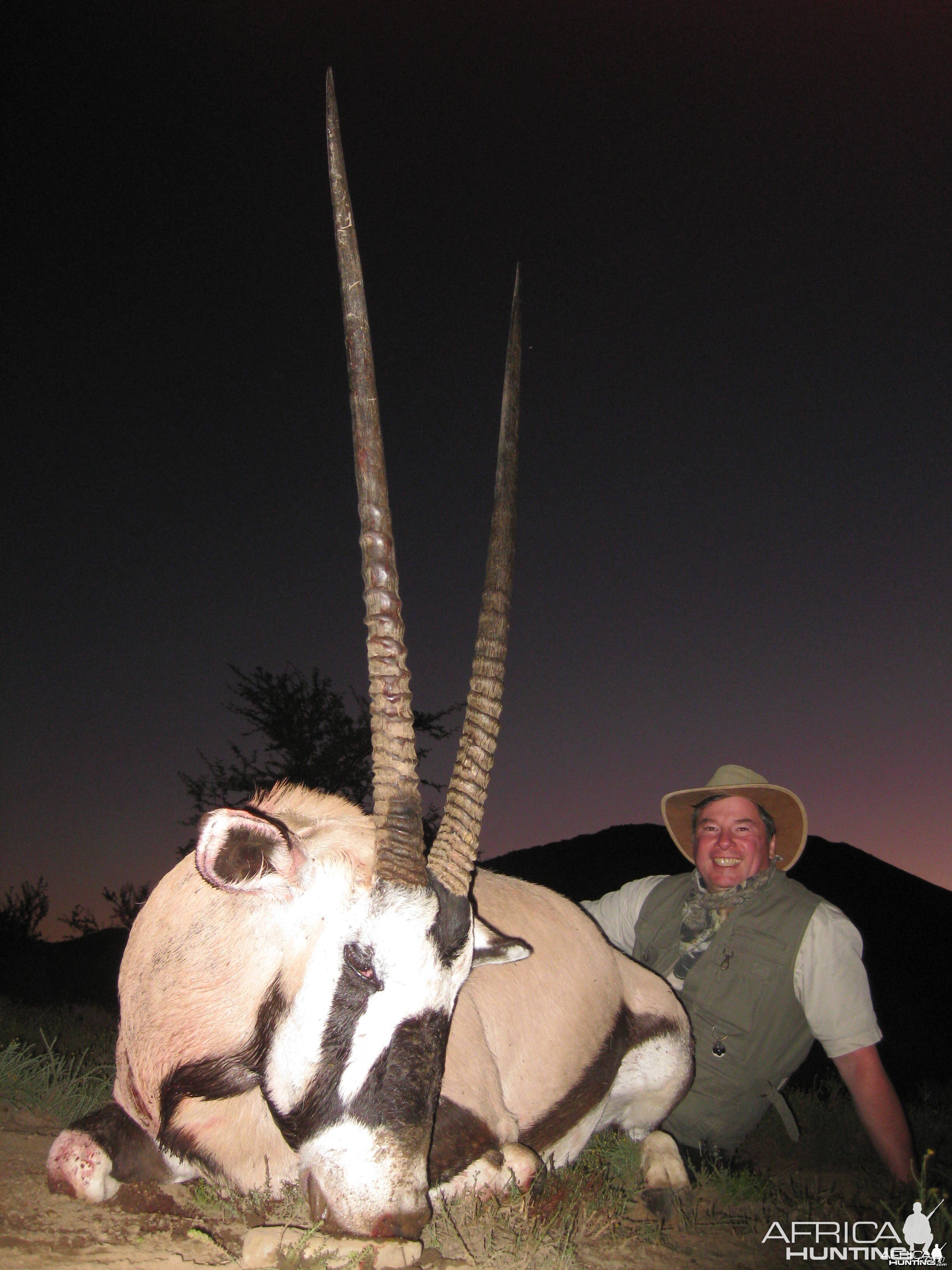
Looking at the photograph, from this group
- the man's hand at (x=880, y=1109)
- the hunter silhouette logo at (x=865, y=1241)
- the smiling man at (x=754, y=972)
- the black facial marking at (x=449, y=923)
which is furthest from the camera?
the smiling man at (x=754, y=972)

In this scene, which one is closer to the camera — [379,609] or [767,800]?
[379,609]

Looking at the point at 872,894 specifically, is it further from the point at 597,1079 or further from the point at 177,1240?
the point at 177,1240

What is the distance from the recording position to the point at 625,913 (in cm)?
562

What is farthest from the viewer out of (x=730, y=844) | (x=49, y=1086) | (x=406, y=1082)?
(x=730, y=844)

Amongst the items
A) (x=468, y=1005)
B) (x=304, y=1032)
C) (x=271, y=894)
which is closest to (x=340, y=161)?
(x=271, y=894)

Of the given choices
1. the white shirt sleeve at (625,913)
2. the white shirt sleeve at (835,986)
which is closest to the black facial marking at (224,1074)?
the white shirt sleeve at (835,986)

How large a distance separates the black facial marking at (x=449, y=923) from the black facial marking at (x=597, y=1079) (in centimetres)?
153

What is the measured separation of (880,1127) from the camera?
3.98m

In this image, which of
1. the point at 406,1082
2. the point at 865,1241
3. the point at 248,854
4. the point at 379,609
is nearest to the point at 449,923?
the point at 406,1082

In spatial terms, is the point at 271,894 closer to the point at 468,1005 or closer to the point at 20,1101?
the point at 468,1005

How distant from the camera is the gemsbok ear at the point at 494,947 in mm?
3248

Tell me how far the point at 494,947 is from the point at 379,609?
55.0 inches

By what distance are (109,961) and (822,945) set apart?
27209 millimetres

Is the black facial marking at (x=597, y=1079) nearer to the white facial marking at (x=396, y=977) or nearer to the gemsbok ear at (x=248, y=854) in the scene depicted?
the white facial marking at (x=396, y=977)
